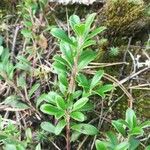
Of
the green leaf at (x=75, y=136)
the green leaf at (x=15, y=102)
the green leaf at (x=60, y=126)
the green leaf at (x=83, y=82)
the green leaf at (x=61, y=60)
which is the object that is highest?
the green leaf at (x=61, y=60)

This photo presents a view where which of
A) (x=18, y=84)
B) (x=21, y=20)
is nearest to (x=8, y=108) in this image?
(x=18, y=84)

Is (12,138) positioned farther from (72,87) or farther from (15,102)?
(72,87)

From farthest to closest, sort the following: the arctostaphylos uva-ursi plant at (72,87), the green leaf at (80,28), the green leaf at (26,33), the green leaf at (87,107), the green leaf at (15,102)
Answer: the green leaf at (26,33), the green leaf at (15,102), the green leaf at (87,107), the arctostaphylos uva-ursi plant at (72,87), the green leaf at (80,28)

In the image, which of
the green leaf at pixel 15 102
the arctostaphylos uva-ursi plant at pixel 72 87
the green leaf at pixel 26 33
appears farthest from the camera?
the green leaf at pixel 26 33

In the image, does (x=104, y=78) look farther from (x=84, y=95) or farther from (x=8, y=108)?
(x=8, y=108)

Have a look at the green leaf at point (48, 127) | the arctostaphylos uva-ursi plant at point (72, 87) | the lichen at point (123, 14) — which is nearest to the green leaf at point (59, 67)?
the arctostaphylos uva-ursi plant at point (72, 87)

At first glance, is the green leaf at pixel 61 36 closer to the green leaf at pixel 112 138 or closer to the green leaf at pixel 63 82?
the green leaf at pixel 63 82

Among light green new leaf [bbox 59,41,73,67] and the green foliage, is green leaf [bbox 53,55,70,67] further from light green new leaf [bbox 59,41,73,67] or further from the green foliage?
the green foliage
